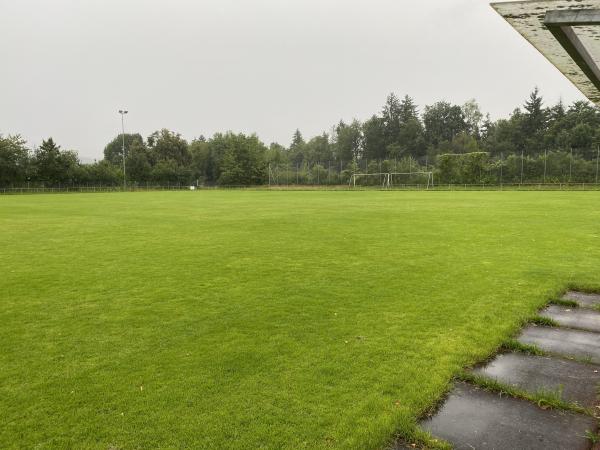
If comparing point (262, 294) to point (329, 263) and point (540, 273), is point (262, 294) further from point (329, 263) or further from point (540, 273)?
point (540, 273)

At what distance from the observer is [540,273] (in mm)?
7133

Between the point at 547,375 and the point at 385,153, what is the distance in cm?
9220

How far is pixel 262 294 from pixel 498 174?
46257 millimetres

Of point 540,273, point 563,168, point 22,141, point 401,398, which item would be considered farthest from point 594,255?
point 22,141

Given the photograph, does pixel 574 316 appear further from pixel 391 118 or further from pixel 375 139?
pixel 391 118

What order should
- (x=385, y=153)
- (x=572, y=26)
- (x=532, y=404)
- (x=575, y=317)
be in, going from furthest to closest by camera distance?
→ (x=385, y=153), (x=575, y=317), (x=532, y=404), (x=572, y=26)

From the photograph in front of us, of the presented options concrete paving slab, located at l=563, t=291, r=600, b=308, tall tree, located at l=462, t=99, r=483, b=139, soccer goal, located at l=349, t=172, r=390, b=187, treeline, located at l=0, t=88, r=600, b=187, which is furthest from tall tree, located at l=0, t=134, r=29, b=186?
tall tree, located at l=462, t=99, r=483, b=139

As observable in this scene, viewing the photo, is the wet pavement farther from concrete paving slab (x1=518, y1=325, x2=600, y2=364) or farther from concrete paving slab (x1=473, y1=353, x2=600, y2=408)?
concrete paving slab (x1=473, y1=353, x2=600, y2=408)

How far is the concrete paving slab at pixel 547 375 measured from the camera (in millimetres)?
3346

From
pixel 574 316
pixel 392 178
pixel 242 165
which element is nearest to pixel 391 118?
pixel 242 165

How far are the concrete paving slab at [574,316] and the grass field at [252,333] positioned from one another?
317 millimetres

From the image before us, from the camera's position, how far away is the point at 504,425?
9.62 feet

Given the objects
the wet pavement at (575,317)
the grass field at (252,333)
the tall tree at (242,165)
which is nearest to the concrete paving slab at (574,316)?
the wet pavement at (575,317)

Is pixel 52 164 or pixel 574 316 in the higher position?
pixel 52 164
